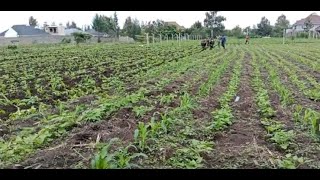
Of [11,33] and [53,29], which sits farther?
[53,29]

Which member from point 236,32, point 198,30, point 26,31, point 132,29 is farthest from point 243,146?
point 26,31

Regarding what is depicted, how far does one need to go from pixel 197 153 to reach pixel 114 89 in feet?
16.4

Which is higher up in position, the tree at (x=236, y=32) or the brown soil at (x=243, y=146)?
the tree at (x=236, y=32)

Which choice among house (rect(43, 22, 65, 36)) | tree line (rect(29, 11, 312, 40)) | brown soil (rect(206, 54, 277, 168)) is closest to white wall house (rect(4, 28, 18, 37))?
house (rect(43, 22, 65, 36))

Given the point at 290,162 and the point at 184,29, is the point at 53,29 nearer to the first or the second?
the point at 184,29

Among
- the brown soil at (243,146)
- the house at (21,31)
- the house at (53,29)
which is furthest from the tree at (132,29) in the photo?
the brown soil at (243,146)

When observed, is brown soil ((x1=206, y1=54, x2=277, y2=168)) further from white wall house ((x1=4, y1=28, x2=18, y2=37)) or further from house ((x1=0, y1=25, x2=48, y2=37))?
white wall house ((x1=4, y1=28, x2=18, y2=37))

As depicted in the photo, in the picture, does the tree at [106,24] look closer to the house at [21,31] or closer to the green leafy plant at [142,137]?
the house at [21,31]

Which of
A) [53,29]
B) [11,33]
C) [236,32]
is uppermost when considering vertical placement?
[53,29]

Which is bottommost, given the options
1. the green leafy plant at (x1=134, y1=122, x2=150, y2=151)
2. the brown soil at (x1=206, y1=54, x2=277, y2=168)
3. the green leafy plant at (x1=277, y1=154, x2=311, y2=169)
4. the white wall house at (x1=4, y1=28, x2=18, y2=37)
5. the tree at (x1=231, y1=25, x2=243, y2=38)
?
the brown soil at (x1=206, y1=54, x2=277, y2=168)

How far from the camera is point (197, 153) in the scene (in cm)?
323

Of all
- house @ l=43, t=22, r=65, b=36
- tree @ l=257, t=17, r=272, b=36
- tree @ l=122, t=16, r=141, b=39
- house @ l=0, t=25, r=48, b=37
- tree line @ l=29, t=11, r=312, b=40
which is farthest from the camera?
house @ l=43, t=22, r=65, b=36
